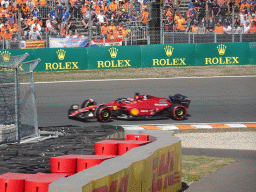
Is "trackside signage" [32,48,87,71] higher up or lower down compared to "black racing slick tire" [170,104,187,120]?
Answer: higher up

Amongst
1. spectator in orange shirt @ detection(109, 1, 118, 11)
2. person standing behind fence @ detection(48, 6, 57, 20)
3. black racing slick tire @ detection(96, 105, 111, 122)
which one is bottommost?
black racing slick tire @ detection(96, 105, 111, 122)

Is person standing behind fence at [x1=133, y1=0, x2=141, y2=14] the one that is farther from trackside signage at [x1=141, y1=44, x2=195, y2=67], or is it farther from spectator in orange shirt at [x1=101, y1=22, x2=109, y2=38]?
trackside signage at [x1=141, y1=44, x2=195, y2=67]

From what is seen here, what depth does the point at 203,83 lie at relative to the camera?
1725cm

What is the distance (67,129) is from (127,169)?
5210 mm

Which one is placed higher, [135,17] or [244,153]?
[135,17]

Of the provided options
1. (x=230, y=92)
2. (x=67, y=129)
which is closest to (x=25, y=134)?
(x=67, y=129)

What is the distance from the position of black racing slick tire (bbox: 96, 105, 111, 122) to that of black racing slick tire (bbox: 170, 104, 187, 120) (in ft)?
5.56

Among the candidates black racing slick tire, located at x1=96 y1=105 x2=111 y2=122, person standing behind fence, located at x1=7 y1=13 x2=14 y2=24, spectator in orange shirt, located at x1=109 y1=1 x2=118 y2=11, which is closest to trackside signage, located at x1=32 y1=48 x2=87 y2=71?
person standing behind fence, located at x1=7 y1=13 x2=14 y2=24

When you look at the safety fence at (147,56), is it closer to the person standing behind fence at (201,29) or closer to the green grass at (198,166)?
the person standing behind fence at (201,29)

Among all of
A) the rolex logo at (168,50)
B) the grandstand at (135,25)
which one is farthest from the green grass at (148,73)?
the grandstand at (135,25)

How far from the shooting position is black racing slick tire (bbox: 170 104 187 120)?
41.0 ft

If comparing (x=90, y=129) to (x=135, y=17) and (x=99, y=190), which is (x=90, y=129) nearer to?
(x=99, y=190)

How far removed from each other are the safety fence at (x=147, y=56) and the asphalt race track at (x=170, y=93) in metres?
1.80

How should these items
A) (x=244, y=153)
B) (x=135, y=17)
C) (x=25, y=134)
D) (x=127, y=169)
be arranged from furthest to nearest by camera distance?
(x=135, y=17) < (x=244, y=153) < (x=25, y=134) < (x=127, y=169)
